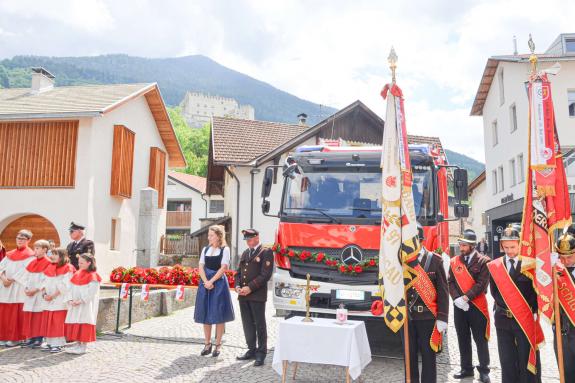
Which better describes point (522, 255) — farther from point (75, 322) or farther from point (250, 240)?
point (75, 322)

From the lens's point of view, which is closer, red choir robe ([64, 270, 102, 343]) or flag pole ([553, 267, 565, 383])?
flag pole ([553, 267, 565, 383])

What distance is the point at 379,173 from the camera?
7758 mm

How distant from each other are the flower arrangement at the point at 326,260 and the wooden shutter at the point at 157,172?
51.9ft

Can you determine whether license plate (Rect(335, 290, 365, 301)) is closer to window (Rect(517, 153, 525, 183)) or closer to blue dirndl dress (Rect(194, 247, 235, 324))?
blue dirndl dress (Rect(194, 247, 235, 324))

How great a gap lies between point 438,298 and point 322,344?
4.43 feet

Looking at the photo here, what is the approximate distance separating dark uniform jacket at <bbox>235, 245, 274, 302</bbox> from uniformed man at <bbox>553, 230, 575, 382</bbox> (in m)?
3.75

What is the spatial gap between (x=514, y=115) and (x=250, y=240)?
75.5ft

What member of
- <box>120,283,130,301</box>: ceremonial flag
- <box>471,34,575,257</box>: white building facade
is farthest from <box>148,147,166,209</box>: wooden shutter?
<box>471,34,575,257</box>: white building facade

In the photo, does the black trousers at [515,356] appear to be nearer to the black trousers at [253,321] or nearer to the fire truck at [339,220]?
the fire truck at [339,220]

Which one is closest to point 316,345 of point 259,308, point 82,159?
point 259,308

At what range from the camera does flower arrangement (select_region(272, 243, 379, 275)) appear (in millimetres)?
6973

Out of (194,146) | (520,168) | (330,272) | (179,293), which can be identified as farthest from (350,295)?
(194,146)

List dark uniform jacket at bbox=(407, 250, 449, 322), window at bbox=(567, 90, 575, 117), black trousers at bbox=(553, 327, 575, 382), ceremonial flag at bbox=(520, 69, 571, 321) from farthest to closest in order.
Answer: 1. window at bbox=(567, 90, 575, 117)
2. dark uniform jacket at bbox=(407, 250, 449, 322)
3. ceremonial flag at bbox=(520, 69, 571, 321)
4. black trousers at bbox=(553, 327, 575, 382)

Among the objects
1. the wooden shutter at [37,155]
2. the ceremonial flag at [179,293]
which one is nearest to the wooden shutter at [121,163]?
the wooden shutter at [37,155]
